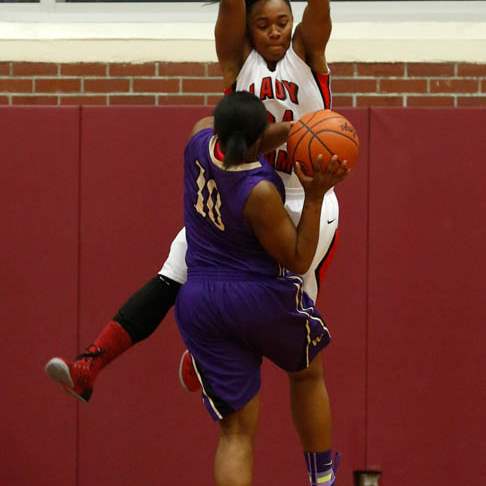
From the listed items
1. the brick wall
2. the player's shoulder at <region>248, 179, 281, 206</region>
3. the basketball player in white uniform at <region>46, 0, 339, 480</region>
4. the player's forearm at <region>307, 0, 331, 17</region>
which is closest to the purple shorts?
the basketball player in white uniform at <region>46, 0, 339, 480</region>

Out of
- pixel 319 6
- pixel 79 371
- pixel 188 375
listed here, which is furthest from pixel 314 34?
pixel 79 371

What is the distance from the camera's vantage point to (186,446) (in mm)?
7766

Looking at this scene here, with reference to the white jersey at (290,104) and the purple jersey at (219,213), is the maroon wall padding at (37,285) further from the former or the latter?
the purple jersey at (219,213)

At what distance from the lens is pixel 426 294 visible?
25.0 feet

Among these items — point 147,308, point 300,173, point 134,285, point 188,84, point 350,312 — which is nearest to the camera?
point 300,173

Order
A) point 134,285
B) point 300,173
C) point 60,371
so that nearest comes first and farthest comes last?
1. point 300,173
2. point 60,371
3. point 134,285

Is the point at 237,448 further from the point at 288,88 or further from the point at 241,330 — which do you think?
the point at 288,88

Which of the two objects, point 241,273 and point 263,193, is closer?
point 263,193

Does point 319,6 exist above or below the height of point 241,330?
above

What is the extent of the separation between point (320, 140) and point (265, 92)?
1.71ft

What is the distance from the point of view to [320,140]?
564 cm

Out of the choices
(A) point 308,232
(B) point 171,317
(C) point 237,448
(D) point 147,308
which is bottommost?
(C) point 237,448

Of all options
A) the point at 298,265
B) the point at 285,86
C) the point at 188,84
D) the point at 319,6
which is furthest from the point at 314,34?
the point at 188,84

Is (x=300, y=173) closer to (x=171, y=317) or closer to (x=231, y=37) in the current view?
(x=231, y=37)
